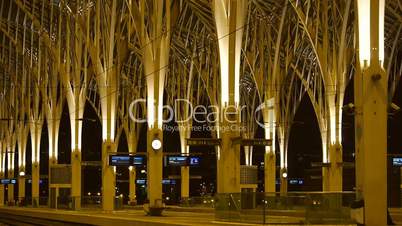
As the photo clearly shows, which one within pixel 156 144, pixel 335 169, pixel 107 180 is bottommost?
pixel 107 180

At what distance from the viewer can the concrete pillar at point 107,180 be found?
169 feet

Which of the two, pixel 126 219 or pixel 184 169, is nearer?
pixel 126 219

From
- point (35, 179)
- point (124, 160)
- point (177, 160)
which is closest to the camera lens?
point (124, 160)

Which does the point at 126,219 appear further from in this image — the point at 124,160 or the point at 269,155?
the point at 269,155

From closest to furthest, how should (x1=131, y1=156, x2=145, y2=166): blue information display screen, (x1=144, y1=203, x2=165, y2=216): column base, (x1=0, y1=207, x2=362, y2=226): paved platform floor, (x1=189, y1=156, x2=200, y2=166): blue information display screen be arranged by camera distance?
(x1=0, y1=207, x2=362, y2=226): paved platform floor
(x1=144, y1=203, x2=165, y2=216): column base
(x1=131, y1=156, x2=145, y2=166): blue information display screen
(x1=189, y1=156, x2=200, y2=166): blue information display screen

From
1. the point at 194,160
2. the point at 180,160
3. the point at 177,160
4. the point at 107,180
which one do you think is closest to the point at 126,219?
the point at 177,160

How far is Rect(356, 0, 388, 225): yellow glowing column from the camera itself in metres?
20.8

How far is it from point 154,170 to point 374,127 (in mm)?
24217

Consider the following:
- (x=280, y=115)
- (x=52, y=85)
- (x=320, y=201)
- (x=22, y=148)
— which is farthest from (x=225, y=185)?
(x=22, y=148)

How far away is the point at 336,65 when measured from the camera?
1984 inches

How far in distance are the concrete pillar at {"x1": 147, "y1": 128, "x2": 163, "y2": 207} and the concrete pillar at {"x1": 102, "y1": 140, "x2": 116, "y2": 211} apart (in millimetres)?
8004

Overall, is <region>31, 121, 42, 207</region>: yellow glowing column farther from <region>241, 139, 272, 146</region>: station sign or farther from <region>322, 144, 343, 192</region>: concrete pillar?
<region>241, 139, 272, 146</region>: station sign

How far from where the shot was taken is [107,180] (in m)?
51.8

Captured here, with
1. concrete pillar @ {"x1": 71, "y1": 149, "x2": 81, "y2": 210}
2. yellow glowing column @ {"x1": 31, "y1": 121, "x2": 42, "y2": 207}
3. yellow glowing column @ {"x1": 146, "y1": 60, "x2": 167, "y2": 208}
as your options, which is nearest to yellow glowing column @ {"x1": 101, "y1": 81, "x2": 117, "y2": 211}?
concrete pillar @ {"x1": 71, "y1": 149, "x2": 81, "y2": 210}
